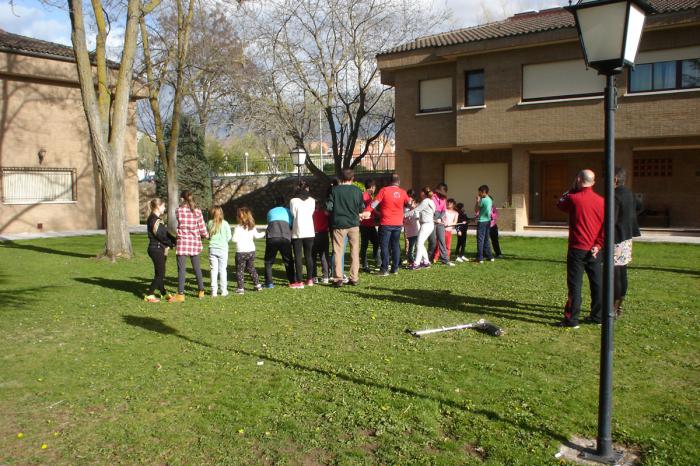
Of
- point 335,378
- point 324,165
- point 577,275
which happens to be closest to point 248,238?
point 335,378

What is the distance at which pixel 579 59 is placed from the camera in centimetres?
2166

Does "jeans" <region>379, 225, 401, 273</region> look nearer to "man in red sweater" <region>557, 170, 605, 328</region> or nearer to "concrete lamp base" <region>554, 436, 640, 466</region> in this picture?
"man in red sweater" <region>557, 170, 605, 328</region>

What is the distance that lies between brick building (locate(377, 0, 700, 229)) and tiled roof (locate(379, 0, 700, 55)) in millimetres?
83

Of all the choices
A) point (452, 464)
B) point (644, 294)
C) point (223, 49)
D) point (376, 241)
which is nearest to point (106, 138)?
point (376, 241)

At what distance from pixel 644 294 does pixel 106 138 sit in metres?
12.8

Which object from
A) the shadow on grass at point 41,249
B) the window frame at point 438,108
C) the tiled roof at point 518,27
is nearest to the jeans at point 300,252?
the shadow on grass at point 41,249

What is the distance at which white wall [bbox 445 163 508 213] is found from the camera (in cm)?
2569

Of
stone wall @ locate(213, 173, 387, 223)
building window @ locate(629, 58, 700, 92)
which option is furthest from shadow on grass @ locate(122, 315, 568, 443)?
stone wall @ locate(213, 173, 387, 223)

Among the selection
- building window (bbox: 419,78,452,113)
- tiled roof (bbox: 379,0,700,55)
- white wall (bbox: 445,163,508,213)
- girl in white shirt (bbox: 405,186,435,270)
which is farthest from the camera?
white wall (bbox: 445,163,508,213)

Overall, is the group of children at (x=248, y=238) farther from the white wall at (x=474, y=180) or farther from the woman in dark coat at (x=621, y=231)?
the white wall at (x=474, y=180)

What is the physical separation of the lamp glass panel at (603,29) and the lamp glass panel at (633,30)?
0.17 feet

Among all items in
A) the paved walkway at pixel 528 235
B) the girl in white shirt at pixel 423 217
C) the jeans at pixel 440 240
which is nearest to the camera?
the girl in white shirt at pixel 423 217

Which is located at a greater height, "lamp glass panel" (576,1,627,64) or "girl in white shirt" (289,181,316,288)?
"lamp glass panel" (576,1,627,64)

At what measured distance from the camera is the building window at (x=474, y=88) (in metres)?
23.8
